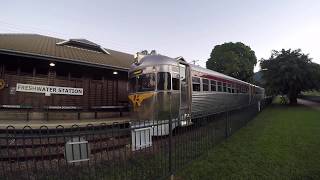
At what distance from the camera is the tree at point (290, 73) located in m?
28.6

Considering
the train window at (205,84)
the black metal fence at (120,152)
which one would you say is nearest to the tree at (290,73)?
the train window at (205,84)

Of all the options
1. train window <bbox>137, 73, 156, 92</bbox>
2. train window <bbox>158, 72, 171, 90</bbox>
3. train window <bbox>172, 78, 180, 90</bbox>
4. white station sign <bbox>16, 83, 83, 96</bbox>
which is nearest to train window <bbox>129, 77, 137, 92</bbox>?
train window <bbox>137, 73, 156, 92</bbox>

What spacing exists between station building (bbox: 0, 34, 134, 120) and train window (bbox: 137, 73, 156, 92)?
16.4ft

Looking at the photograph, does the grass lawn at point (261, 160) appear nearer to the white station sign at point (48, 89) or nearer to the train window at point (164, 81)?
the train window at point (164, 81)

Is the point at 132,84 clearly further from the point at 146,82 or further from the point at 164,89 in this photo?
the point at 164,89

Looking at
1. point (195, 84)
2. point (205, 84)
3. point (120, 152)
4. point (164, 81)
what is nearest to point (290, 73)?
point (205, 84)

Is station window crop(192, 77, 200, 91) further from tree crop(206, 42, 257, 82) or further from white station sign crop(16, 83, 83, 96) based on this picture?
tree crop(206, 42, 257, 82)

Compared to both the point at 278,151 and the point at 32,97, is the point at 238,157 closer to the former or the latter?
the point at 278,151

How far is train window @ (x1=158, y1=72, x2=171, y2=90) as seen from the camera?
9.81m

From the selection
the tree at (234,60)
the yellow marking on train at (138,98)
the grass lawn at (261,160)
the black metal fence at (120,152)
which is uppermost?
the tree at (234,60)

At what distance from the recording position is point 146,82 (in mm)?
10180

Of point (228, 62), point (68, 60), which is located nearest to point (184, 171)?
point (68, 60)

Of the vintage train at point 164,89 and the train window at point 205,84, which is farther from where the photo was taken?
the train window at point 205,84

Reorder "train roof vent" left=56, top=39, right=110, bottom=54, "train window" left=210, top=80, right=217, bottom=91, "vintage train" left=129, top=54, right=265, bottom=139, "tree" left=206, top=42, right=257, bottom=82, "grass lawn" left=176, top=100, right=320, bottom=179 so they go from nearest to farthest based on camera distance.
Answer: "grass lawn" left=176, top=100, right=320, bottom=179 < "vintage train" left=129, top=54, right=265, bottom=139 < "train window" left=210, top=80, right=217, bottom=91 < "train roof vent" left=56, top=39, right=110, bottom=54 < "tree" left=206, top=42, right=257, bottom=82
